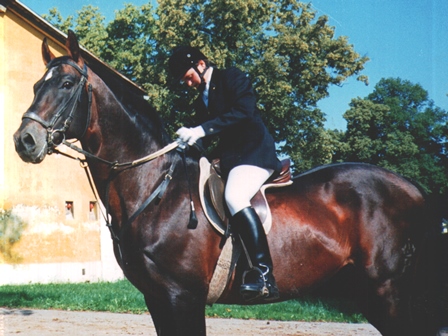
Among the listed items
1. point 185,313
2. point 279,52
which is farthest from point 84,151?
point 279,52

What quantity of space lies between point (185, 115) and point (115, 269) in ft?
29.5

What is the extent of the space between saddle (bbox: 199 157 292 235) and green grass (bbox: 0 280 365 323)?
17.9ft

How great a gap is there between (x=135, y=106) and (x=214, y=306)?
23.7 feet

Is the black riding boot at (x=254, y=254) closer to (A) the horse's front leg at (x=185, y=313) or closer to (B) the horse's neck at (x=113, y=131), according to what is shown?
(A) the horse's front leg at (x=185, y=313)

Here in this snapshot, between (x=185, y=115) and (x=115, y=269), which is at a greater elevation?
(x=185, y=115)

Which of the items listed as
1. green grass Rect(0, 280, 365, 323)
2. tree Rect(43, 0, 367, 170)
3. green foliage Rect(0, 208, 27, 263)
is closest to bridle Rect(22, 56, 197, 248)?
green grass Rect(0, 280, 365, 323)

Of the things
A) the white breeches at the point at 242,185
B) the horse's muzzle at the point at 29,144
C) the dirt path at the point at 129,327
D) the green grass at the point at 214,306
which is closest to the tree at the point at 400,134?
the green grass at the point at 214,306

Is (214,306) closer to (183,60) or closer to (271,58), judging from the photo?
(183,60)

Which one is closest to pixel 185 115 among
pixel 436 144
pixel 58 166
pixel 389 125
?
pixel 58 166

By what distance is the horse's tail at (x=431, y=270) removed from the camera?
531 centimetres

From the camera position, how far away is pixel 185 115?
2998cm

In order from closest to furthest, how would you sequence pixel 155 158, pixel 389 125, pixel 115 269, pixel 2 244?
pixel 155 158 → pixel 2 244 → pixel 115 269 → pixel 389 125

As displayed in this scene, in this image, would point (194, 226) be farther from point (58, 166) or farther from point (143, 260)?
point (58, 166)

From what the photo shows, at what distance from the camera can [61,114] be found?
4527mm
